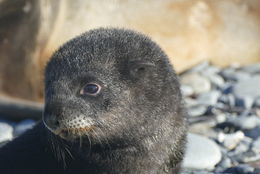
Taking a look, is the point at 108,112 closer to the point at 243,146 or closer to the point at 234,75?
the point at 243,146

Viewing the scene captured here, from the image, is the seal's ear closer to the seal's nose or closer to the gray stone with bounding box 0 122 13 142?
the seal's nose

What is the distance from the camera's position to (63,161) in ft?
21.3

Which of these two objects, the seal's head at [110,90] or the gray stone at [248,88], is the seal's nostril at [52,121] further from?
the gray stone at [248,88]

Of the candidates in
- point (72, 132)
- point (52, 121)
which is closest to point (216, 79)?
point (72, 132)

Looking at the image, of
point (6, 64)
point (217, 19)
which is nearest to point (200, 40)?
point (217, 19)

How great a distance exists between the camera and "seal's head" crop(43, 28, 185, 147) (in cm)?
605

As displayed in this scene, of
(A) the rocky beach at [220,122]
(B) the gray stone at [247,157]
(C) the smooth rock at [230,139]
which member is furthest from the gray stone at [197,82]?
(B) the gray stone at [247,157]

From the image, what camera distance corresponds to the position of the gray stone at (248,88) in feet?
31.6

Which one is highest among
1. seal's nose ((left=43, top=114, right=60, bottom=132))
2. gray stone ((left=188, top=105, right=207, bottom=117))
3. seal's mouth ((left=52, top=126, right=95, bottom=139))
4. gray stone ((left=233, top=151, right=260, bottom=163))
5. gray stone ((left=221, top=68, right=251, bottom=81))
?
gray stone ((left=221, top=68, right=251, bottom=81))

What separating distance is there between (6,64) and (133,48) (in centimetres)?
386

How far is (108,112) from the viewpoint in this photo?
244 inches

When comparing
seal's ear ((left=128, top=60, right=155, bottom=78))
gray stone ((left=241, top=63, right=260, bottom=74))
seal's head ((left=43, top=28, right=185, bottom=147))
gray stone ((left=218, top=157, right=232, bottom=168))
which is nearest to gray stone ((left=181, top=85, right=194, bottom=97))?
gray stone ((left=241, top=63, right=260, bottom=74))

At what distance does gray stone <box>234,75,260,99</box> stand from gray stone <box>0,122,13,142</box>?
300cm

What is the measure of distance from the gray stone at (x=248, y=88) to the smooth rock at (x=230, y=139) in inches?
47.5
